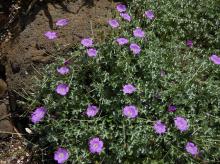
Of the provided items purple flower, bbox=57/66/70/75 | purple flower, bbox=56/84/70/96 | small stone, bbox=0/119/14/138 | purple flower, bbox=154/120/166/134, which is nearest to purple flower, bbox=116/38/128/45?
purple flower, bbox=57/66/70/75

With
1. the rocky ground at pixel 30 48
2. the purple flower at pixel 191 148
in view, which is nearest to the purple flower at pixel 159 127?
the purple flower at pixel 191 148

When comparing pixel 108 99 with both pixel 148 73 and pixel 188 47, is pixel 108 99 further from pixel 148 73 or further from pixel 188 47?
pixel 188 47

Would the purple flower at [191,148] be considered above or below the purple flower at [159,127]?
below

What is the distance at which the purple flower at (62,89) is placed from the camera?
12.0 feet

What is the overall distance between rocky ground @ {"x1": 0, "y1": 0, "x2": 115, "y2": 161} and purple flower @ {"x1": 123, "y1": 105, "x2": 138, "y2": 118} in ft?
3.25

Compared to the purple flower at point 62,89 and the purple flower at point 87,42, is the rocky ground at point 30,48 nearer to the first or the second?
the purple flower at point 87,42

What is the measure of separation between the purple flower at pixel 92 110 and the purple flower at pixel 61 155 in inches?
16.1

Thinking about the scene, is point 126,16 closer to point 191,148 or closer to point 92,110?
point 92,110

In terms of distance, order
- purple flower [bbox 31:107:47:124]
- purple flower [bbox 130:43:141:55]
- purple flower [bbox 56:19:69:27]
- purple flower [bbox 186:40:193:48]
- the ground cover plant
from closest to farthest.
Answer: the ground cover plant < purple flower [bbox 31:107:47:124] < purple flower [bbox 130:43:141:55] < purple flower [bbox 56:19:69:27] < purple flower [bbox 186:40:193:48]

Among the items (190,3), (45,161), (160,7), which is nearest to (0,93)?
(45,161)

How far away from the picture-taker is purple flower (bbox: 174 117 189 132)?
345 centimetres

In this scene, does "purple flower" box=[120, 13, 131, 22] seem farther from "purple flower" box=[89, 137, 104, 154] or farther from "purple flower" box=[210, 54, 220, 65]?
"purple flower" box=[89, 137, 104, 154]

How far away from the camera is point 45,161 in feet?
12.8

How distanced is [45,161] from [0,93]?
99cm
